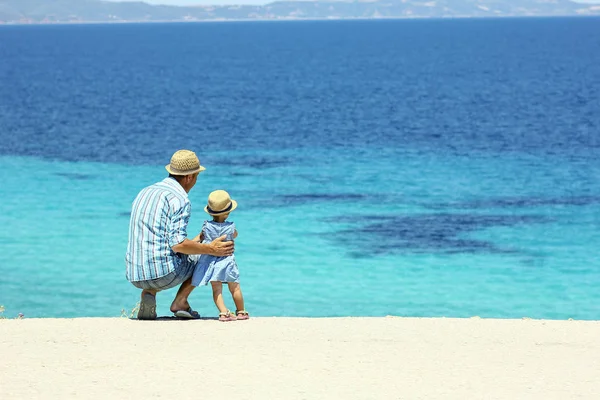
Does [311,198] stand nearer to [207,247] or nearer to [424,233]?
[424,233]

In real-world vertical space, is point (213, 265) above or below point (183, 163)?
below

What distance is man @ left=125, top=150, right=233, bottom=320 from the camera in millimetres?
7602

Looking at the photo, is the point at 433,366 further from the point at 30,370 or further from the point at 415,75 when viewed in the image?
the point at 415,75

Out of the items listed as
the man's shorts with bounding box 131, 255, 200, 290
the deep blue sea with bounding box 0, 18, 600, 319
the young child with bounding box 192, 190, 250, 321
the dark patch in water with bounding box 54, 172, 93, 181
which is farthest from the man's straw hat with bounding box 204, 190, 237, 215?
the dark patch in water with bounding box 54, 172, 93, 181

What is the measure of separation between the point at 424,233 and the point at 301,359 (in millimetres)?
11407

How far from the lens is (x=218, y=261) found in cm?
789

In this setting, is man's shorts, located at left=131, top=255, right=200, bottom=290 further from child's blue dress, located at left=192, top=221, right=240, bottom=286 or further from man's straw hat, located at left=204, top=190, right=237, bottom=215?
man's straw hat, located at left=204, top=190, right=237, bottom=215

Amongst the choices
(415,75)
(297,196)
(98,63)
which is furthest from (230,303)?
(98,63)

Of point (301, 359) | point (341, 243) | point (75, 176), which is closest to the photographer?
point (301, 359)

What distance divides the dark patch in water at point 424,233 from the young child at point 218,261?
27.6ft

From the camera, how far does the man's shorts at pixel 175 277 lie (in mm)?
7777


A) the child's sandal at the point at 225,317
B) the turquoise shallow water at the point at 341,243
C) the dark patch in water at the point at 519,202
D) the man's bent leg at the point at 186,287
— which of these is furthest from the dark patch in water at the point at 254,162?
the child's sandal at the point at 225,317

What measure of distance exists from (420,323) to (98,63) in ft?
266

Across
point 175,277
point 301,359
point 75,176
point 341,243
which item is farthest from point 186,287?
point 75,176
